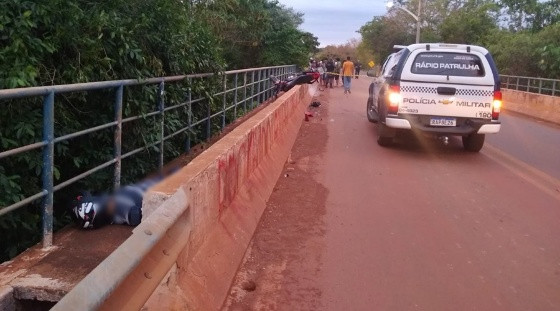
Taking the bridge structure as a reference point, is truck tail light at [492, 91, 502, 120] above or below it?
above

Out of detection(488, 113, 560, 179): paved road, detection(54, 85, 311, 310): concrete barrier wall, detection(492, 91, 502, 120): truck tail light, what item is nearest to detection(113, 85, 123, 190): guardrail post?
detection(54, 85, 311, 310): concrete barrier wall

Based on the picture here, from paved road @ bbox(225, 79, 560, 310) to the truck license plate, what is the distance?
0.63 metres

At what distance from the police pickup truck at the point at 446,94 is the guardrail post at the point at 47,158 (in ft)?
25.3

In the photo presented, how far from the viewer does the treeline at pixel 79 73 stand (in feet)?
16.1

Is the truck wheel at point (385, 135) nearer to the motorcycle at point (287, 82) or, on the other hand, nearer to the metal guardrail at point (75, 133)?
the metal guardrail at point (75, 133)

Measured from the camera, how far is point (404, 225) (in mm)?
Result: 6492

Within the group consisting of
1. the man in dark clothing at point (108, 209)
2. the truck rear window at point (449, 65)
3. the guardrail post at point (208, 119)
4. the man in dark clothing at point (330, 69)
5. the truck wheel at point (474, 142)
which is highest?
the man in dark clothing at point (330, 69)

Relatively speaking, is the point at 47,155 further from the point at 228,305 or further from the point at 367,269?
the point at 367,269

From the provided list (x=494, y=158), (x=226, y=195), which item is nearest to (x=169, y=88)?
(x=226, y=195)

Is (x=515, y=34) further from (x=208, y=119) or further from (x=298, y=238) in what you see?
(x=298, y=238)

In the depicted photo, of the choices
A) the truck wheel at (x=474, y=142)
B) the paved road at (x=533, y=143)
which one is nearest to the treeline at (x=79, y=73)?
the truck wheel at (x=474, y=142)

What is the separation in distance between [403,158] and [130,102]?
19.6 feet

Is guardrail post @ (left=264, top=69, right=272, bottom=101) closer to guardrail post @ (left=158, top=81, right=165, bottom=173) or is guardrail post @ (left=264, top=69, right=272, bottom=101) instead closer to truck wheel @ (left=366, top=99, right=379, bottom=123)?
truck wheel @ (left=366, top=99, right=379, bottom=123)

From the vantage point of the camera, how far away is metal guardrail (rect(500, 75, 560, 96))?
2508 centimetres
